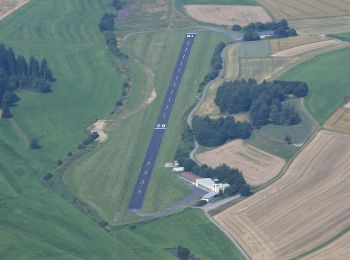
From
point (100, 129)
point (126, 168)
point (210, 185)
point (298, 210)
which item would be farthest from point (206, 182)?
point (100, 129)

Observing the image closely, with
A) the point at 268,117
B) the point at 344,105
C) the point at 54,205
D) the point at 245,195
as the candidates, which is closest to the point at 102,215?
the point at 54,205

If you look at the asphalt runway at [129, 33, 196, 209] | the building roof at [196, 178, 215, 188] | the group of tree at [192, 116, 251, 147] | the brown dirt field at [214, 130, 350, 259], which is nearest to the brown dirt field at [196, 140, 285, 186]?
the group of tree at [192, 116, 251, 147]

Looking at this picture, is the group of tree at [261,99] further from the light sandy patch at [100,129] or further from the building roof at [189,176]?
the building roof at [189,176]

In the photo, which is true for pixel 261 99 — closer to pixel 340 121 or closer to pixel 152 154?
pixel 340 121

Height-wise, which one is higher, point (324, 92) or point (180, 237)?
point (324, 92)

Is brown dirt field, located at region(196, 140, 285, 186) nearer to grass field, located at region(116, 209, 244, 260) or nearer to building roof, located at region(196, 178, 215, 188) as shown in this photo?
building roof, located at region(196, 178, 215, 188)

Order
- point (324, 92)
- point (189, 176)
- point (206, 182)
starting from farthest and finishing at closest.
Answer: point (324, 92) → point (189, 176) → point (206, 182)
